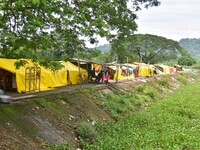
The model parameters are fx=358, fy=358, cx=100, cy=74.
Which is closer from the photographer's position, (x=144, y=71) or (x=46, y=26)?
(x=46, y=26)

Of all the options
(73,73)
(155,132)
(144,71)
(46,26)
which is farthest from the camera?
(144,71)

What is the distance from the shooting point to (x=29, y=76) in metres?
25.4

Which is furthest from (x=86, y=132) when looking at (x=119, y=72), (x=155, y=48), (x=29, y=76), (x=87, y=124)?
(x=155, y=48)

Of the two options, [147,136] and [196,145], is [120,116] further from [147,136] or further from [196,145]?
[196,145]

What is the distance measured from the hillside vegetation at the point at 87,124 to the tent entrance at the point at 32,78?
135 inches

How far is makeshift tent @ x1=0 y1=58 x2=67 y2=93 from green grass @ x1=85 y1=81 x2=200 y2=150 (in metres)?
7.28

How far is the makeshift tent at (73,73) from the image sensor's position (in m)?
33.8

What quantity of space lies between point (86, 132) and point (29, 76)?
31.6ft

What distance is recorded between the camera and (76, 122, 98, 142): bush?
17.0 meters

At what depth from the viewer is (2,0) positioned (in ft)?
38.0

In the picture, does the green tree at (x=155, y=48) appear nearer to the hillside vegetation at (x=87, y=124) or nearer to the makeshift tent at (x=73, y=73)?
the makeshift tent at (x=73, y=73)

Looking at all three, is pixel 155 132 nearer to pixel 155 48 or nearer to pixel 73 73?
pixel 73 73

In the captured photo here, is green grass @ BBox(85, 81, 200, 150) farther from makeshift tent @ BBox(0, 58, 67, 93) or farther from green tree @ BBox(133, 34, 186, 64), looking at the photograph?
green tree @ BBox(133, 34, 186, 64)

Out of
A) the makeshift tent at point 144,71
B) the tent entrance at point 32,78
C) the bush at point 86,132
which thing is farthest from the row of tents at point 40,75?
the makeshift tent at point 144,71
